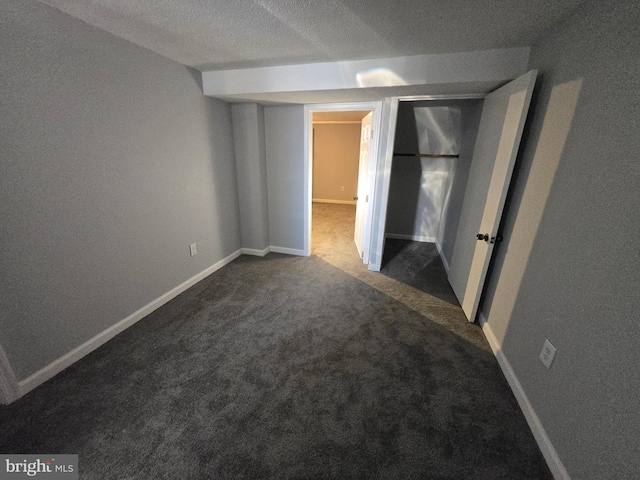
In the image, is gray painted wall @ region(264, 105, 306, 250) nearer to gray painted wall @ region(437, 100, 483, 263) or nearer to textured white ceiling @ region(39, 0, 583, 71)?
textured white ceiling @ region(39, 0, 583, 71)

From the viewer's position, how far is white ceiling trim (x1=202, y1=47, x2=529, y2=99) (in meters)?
1.86

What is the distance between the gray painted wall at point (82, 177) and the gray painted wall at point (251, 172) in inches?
23.5

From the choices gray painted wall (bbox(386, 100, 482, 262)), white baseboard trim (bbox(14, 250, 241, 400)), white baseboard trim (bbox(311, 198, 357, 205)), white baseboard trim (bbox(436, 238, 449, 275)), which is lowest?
white baseboard trim (bbox(14, 250, 241, 400))

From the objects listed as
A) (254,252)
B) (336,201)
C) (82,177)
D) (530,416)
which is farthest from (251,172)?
(336,201)

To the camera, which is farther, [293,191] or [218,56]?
[293,191]

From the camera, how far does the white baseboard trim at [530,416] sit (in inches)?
45.1

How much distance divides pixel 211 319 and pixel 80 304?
2.93ft

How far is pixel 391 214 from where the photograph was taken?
4.39 m

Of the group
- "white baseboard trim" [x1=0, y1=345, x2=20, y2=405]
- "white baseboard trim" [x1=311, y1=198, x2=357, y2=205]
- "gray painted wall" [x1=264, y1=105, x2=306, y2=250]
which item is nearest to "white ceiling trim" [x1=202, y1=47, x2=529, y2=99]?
"gray painted wall" [x1=264, y1=105, x2=306, y2=250]

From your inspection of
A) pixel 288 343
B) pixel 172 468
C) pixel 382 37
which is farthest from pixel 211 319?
pixel 382 37

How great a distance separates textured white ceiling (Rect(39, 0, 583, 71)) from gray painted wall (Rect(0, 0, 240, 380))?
250mm

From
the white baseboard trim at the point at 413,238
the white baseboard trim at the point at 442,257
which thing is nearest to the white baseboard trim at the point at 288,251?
the white baseboard trim at the point at 413,238

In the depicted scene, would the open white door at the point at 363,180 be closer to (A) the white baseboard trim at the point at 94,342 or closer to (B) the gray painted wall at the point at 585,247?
(B) the gray painted wall at the point at 585,247

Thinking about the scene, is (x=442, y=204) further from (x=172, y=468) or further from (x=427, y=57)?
(x=172, y=468)
